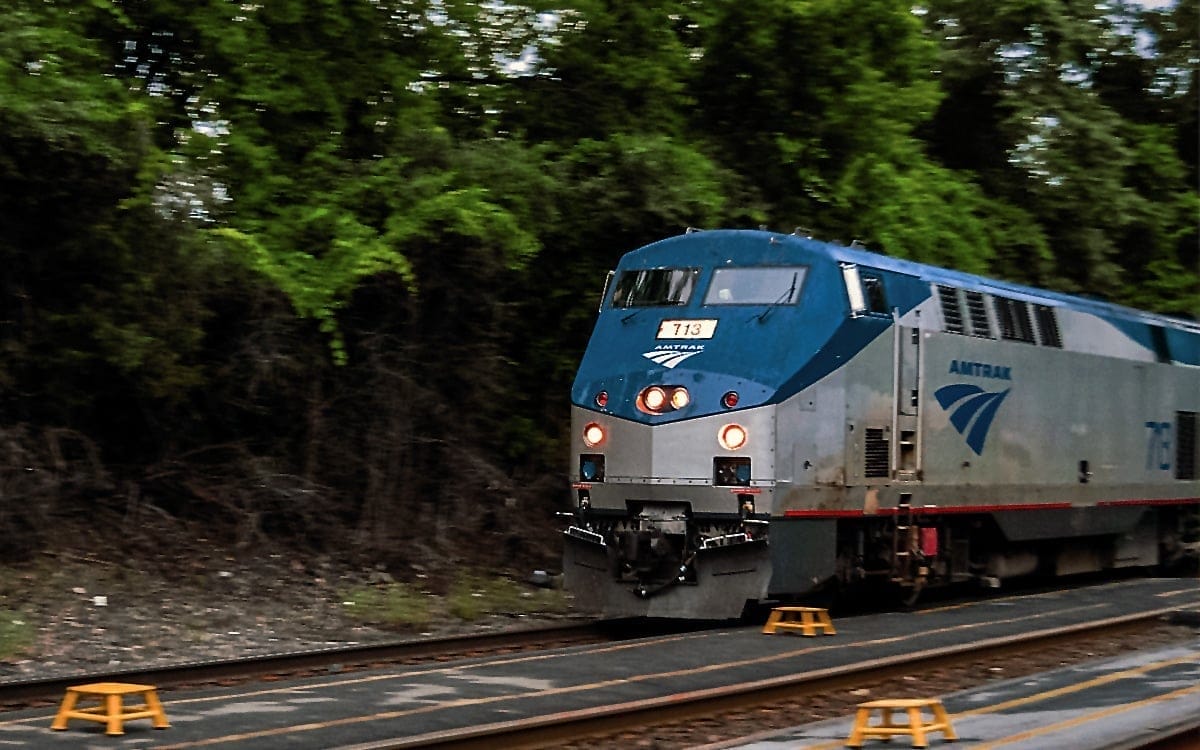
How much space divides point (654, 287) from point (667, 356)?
1.07 m

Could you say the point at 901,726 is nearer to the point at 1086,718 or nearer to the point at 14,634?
the point at 1086,718

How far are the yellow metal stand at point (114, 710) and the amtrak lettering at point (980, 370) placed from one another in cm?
935

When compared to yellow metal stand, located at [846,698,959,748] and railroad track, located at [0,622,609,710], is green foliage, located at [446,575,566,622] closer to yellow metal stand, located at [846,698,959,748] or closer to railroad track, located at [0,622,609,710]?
railroad track, located at [0,622,609,710]

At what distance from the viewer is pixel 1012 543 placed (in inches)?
703

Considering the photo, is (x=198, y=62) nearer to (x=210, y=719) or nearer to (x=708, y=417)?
(x=708, y=417)

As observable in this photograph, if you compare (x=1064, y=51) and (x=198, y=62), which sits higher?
(x=1064, y=51)

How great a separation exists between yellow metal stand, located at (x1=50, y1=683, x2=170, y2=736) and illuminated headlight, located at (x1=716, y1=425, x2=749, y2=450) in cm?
589

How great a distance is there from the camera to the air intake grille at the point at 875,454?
14602mm

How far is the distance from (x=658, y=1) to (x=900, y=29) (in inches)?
121

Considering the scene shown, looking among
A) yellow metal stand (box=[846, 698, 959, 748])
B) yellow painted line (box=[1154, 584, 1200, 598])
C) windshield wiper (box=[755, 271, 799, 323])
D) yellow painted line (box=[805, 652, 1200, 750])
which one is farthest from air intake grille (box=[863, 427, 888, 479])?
yellow metal stand (box=[846, 698, 959, 748])

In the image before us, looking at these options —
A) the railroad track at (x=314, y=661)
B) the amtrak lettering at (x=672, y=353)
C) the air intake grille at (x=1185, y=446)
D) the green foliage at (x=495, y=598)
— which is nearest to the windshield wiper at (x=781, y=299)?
the amtrak lettering at (x=672, y=353)

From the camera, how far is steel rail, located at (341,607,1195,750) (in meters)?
8.26

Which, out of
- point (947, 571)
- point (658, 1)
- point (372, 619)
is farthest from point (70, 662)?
point (658, 1)

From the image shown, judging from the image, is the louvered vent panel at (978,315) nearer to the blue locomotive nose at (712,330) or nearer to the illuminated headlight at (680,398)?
the blue locomotive nose at (712,330)
